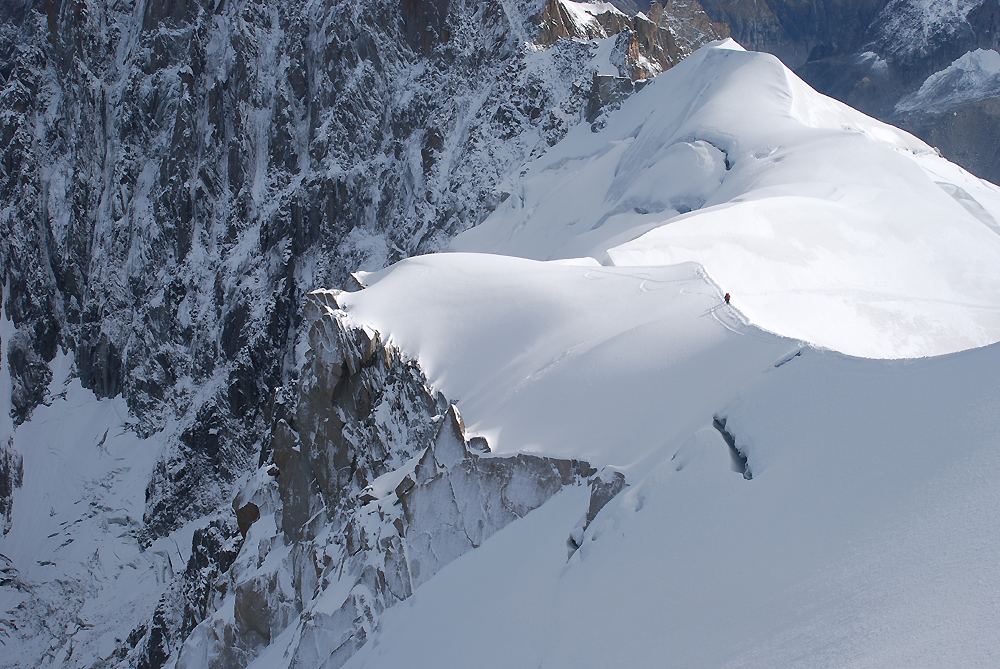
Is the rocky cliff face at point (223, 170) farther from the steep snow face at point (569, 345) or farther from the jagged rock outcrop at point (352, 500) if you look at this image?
the steep snow face at point (569, 345)

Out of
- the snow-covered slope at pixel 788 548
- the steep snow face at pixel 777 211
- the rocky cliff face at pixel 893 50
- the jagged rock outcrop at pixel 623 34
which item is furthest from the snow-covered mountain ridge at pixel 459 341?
the rocky cliff face at pixel 893 50

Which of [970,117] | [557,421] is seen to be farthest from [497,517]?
[970,117]

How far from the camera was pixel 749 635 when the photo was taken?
6645 millimetres

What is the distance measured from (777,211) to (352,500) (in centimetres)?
1313

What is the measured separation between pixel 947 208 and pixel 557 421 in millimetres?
16637

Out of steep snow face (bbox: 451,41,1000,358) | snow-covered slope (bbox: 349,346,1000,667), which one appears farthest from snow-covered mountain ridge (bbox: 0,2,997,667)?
steep snow face (bbox: 451,41,1000,358)

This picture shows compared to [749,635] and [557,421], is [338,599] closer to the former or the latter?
[557,421]

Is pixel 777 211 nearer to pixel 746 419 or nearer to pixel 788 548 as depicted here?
pixel 746 419

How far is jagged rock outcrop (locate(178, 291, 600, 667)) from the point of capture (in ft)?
42.5

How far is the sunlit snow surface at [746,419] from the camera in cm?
651

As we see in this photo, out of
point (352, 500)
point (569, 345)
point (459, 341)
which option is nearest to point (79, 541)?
point (352, 500)

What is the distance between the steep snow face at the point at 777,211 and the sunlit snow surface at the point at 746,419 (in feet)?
0.36

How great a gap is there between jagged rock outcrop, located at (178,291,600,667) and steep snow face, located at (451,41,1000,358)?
5736 millimetres

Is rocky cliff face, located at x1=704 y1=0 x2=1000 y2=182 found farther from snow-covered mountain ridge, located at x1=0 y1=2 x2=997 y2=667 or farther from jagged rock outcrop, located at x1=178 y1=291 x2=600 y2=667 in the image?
jagged rock outcrop, located at x1=178 y1=291 x2=600 y2=667
